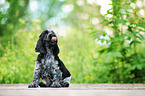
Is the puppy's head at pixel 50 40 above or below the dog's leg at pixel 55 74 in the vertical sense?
above

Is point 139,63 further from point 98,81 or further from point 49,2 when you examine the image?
point 49,2

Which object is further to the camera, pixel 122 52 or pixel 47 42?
pixel 122 52

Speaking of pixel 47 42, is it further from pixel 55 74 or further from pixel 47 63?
pixel 55 74

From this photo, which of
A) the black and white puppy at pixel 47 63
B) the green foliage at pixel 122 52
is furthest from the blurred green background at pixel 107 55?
the black and white puppy at pixel 47 63

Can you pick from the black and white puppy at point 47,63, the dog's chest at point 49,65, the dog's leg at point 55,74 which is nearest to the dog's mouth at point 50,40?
the black and white puppy at point 47,63

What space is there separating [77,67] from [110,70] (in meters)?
1.16

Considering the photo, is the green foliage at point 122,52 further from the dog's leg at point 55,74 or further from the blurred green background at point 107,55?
the dog's leg at point 55,74

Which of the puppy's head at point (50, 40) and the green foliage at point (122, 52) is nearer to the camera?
the puppy's head at point (50, 40)

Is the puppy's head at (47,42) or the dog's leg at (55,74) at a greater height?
the puppy's head at (47,42)

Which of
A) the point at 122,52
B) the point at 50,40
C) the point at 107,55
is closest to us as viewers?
the point at 50,40

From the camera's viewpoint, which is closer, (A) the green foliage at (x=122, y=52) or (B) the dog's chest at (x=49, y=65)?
(B) the dog's chest at (x=49, y=65)

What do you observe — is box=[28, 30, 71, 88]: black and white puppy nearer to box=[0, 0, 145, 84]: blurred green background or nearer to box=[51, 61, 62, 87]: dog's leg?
box=[51, 61, 62, 87]: dog's leg

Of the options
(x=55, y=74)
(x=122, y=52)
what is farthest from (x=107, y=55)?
(x=55, y=74)

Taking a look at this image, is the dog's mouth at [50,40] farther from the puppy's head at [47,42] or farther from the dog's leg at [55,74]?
the dog's leg at [55,74]
